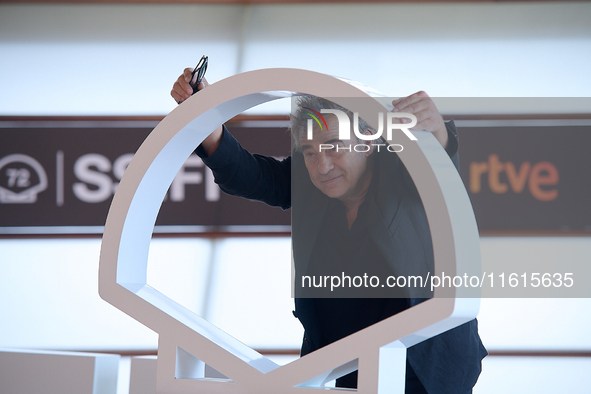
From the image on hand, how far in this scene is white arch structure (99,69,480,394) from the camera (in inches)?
25.1

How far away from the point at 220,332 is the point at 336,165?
0.34 meters

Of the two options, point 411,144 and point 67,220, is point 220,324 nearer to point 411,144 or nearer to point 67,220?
point 67,220

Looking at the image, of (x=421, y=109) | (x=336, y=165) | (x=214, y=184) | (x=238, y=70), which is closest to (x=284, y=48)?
(x=238, y=70)

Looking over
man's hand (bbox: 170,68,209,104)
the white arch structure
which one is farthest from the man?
the white arch structure

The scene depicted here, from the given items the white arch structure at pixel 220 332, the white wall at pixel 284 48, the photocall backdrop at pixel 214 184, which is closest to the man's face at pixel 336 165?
the white arch structure at pixel 220 332

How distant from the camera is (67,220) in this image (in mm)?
3137

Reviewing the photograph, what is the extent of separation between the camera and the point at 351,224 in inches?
41.9

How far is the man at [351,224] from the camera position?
894mm

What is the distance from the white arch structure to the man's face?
149 mm

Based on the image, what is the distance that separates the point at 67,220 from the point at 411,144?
2.89 metres

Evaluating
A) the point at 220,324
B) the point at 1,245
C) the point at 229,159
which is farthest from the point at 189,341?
the point at 1,245

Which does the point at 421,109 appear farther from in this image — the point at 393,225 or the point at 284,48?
the point at 284,48

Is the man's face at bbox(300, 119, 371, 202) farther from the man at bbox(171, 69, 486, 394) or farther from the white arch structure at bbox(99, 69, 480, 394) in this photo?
the white arch structure at bbox(99, 69, 480, 394)

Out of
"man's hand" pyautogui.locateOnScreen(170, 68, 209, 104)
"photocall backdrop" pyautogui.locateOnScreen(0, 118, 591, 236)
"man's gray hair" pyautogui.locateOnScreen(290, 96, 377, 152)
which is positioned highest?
"photocall backdrop" pyautogui.locateOnScreen(0, 118, 591, 236)
